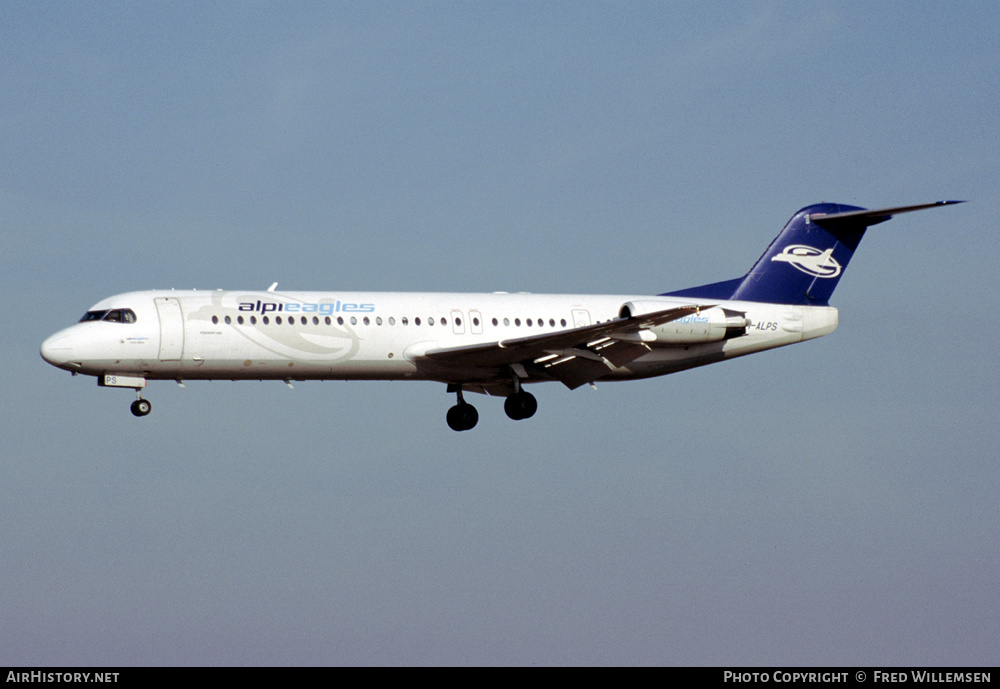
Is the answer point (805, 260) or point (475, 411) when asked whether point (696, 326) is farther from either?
point (475, 411)

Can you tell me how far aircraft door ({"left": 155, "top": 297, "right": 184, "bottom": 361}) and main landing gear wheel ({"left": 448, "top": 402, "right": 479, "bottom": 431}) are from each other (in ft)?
27.8

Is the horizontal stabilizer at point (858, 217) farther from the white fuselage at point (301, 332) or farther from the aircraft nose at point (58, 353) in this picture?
the aircraft nose at point (58, 353)

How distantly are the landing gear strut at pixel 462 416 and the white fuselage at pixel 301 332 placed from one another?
1.29 meters

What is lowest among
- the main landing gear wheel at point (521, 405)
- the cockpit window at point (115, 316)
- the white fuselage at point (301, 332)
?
the main landing gear wheel at point (521, 405)

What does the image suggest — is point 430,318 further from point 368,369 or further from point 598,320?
point 598,320

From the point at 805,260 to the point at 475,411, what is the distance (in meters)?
11.0


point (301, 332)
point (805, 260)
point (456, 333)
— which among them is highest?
point (805, 260)

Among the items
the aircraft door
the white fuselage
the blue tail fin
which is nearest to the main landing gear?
the white fuselage

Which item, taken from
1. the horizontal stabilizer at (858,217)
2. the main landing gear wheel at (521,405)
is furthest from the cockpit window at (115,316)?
the horizontal stabilizer at (858,217)

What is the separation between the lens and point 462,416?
3978cm

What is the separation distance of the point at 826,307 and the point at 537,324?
31.4 ft

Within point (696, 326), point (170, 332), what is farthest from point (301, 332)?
point (696, 326)

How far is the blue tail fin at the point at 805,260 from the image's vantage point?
137 feet
